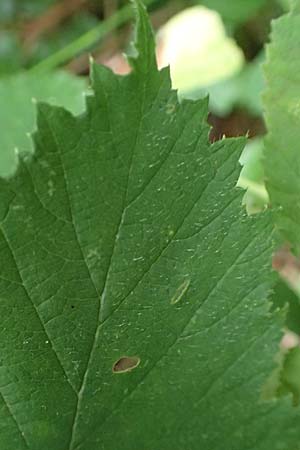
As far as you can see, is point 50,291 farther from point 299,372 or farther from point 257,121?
point 257,121

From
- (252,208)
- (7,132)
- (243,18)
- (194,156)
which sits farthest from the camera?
(243,18)

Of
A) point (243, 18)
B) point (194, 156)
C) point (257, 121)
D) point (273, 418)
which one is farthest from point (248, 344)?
point (257, 121)

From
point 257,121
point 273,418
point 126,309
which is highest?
point 126,309

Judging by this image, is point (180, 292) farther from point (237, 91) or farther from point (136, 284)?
point (237, 91)

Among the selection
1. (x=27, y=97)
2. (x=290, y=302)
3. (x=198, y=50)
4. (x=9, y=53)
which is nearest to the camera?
(x=290, y=302)

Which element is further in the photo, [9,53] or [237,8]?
[9,53]

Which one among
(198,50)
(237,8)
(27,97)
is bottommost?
(198,50)

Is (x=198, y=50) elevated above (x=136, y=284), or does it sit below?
below

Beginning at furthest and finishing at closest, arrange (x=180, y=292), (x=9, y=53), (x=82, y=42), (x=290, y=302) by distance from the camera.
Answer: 1. (x=9, y=53)
2. (x=82, y=42)
3. (x=290, y=302)
4. (x=180, y=292)

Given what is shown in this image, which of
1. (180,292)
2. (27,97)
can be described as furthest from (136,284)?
(27,97)
